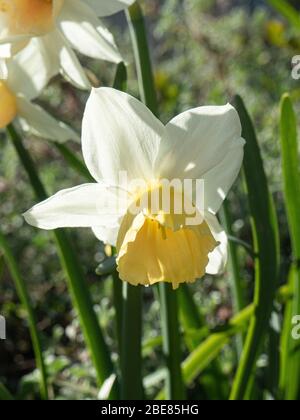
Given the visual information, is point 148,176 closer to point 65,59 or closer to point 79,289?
point 65,59

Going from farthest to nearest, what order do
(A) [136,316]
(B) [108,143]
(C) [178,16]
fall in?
1. (C) [178,16]
2. (A) [136,316]
3. (B) [108,143]

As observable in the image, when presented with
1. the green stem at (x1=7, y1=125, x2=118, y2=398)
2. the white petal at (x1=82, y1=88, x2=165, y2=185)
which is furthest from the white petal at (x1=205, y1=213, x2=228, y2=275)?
the green stem at (x1=7, y1=125, x2=118, y2=398)

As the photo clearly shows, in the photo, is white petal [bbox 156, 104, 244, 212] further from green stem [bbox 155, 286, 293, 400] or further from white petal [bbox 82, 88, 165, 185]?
green stem [bbox 155, 286, 293, 400]

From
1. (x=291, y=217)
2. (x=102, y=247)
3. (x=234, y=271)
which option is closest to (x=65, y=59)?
(x=291, y=217)

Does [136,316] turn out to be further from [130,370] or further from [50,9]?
[50,9]

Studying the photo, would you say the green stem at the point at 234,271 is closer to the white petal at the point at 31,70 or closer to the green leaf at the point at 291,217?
the green leaf at the point at 291,217
